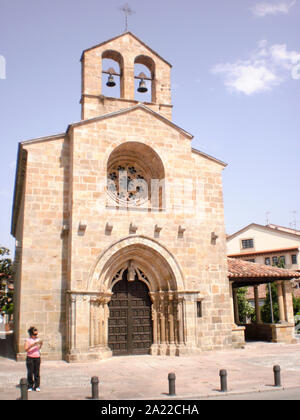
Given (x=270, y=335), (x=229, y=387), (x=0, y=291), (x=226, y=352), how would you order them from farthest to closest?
(x=0, y=291) → (x=270, y=335) → (x=226, y=352) → (x=229, y=387)

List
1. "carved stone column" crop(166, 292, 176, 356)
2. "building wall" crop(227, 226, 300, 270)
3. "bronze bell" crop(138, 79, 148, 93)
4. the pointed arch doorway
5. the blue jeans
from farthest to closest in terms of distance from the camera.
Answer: "building wall" crop(227, 226, 300, 270), "bronze bell" crop(138, 79, 148, 93), the pointed arch doorway, "carved stone column" crop(166, 292, 176, 356), the blue jeans

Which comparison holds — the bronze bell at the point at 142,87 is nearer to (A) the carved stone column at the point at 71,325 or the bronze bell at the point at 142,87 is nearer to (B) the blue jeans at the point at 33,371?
(A) the carved stone column at the point at 71,325

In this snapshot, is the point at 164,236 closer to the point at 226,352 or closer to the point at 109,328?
the point at 109,328

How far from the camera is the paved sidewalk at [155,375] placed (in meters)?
8.49

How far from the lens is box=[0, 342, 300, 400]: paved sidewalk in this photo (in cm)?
849

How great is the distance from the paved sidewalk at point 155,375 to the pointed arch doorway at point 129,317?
2.47 feet

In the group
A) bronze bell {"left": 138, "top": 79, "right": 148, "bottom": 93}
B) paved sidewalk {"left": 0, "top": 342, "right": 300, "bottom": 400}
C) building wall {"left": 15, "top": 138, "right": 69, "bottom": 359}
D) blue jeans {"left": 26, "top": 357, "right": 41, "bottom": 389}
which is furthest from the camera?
bronze bell {"left": 138, "top": 79, "right": 148, "bottom": 93}

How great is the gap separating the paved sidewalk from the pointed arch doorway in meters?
0.75

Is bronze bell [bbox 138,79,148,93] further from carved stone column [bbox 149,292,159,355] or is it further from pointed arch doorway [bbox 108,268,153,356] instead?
carved stone column [bbox 149,292,159,355]

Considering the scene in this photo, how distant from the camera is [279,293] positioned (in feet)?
62.8

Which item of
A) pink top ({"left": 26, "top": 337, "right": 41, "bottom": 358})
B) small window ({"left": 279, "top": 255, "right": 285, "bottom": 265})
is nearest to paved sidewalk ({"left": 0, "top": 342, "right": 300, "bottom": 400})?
pink top ({"left": 26, "top": 337, "right": 41, "bottom": 358})

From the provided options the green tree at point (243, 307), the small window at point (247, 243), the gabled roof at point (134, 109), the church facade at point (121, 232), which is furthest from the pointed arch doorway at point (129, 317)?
the small window at point (247, 243)
